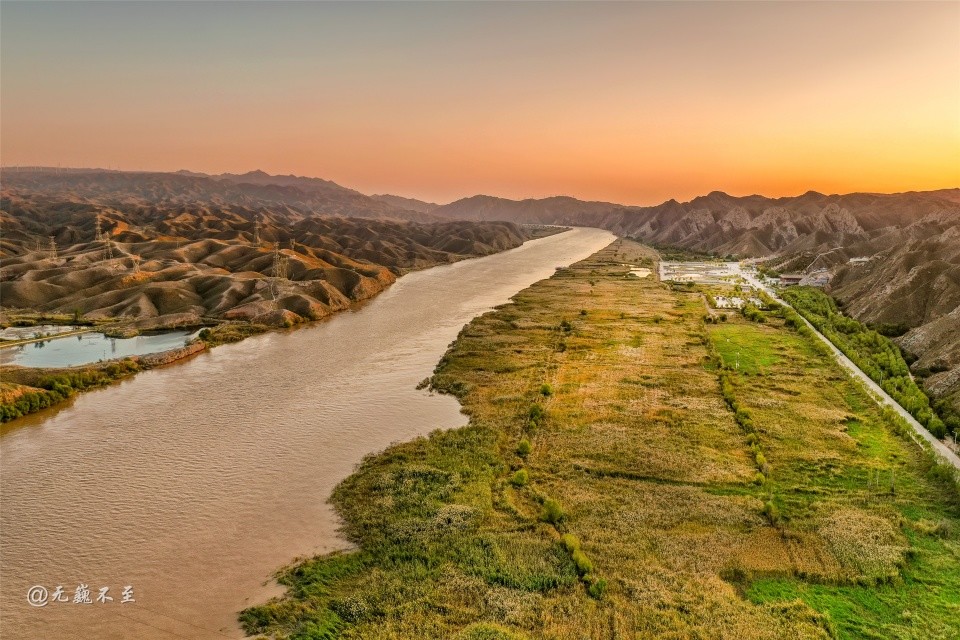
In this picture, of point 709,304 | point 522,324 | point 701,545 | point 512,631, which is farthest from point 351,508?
point 709,304

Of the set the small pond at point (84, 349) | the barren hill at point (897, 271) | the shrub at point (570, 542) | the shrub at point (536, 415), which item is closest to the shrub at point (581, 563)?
the shrub at point (570, 542)

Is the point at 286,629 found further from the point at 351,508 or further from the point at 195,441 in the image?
the point at 195,441

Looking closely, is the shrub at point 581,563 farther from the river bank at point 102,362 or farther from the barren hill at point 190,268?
the barren hill at point 190,268

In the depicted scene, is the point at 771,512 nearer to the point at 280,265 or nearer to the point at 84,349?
the point at 84,349

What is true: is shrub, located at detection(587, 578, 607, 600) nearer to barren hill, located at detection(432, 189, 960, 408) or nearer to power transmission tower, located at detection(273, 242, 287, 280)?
barren hill, located at detection(432, 189, 960, 408)

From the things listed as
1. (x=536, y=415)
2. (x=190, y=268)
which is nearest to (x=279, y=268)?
(x=190, y=268)

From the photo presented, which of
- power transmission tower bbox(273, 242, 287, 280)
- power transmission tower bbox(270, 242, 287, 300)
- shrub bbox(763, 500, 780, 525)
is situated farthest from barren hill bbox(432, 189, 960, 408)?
power transmission tower bbox(273, 242, 287, 280)
